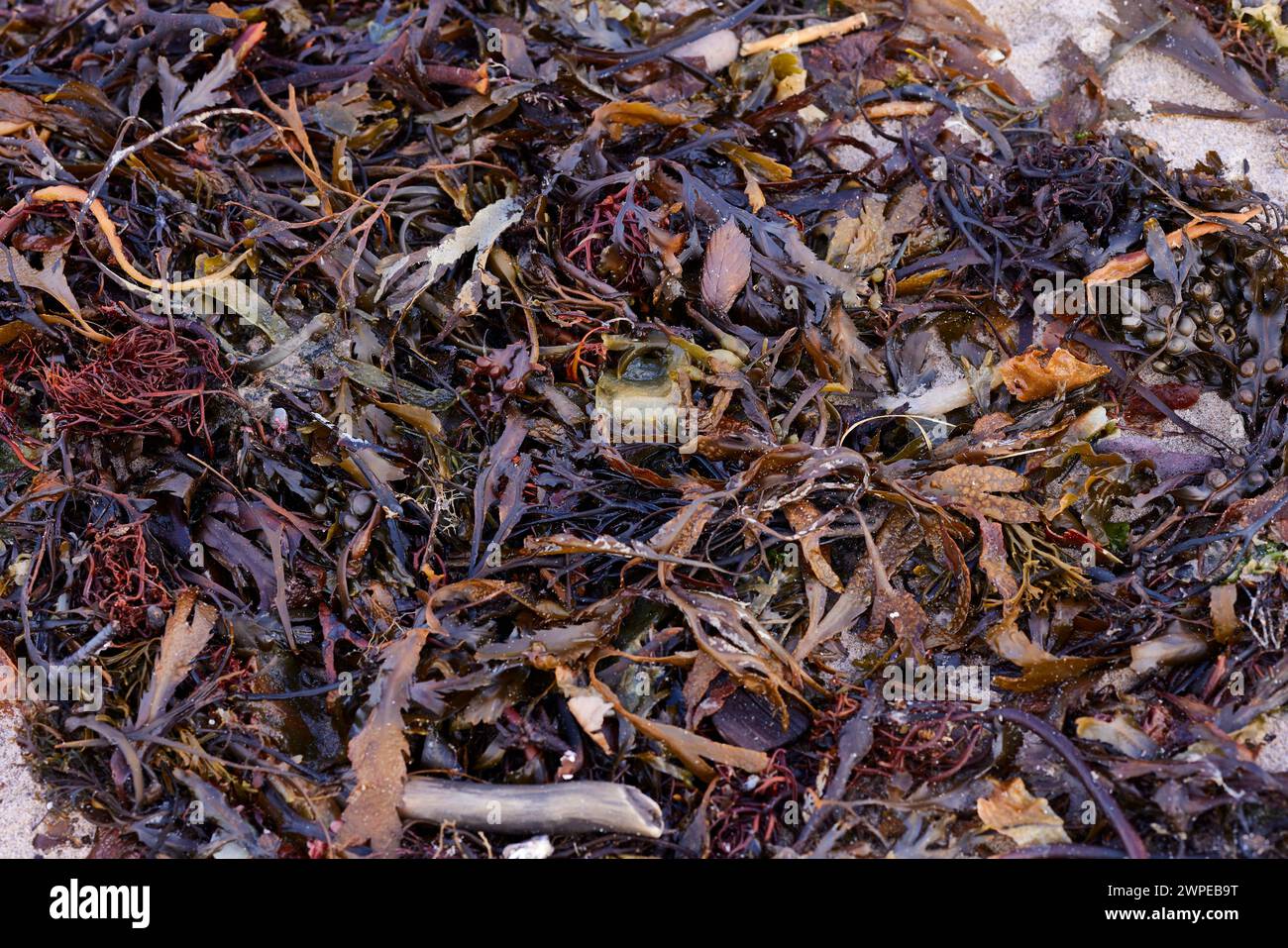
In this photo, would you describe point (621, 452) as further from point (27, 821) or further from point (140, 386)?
point (27, 821)

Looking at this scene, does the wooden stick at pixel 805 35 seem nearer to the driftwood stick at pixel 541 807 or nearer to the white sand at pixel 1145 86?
the white sand at pixel 1145 86

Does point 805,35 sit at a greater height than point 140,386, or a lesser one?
greater

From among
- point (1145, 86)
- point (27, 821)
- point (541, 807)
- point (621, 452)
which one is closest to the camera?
point (541, 807)

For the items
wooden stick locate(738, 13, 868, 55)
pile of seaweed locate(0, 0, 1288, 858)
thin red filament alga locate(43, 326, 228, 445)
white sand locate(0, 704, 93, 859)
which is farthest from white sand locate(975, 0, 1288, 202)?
white sand locate(0, 704, 93, 859)

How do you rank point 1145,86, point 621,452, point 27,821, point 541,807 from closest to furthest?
point 541,807
point 27,821
point 621,452
point 1145,86

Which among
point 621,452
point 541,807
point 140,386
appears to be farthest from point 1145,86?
point 140,386
